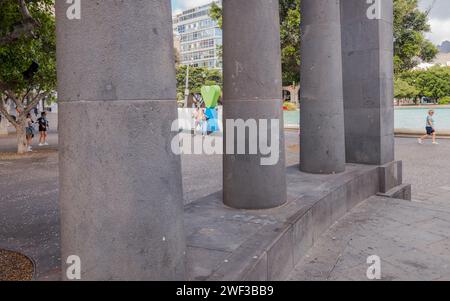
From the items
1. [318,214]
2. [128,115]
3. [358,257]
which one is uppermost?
[128,115]

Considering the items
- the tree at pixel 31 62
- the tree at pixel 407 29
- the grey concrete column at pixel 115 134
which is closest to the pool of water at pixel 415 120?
the tree at pixel 407 29

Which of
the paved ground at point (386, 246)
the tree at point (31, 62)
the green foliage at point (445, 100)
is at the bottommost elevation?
the paved ground at point (386, 246)

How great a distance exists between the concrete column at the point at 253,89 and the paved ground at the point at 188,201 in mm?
1227

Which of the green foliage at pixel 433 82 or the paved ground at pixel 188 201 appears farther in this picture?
the green foliage at pixel 433 82

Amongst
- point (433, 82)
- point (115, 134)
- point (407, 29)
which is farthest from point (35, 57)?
point (433, 82)

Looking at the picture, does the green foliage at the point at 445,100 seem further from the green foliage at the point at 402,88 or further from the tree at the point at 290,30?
the tree at the point at 290,30

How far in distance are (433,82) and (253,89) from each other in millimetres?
68043

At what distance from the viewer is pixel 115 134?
108 inches

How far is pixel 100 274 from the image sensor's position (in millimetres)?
2824

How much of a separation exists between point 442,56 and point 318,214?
174107 mm

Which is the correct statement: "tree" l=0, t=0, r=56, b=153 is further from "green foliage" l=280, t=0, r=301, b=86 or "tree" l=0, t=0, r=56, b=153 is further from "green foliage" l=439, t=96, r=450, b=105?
"green foliage" l=439, t=96, r=450, b=105

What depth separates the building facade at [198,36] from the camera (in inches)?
4897

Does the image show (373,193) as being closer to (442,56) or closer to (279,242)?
(279,242)
